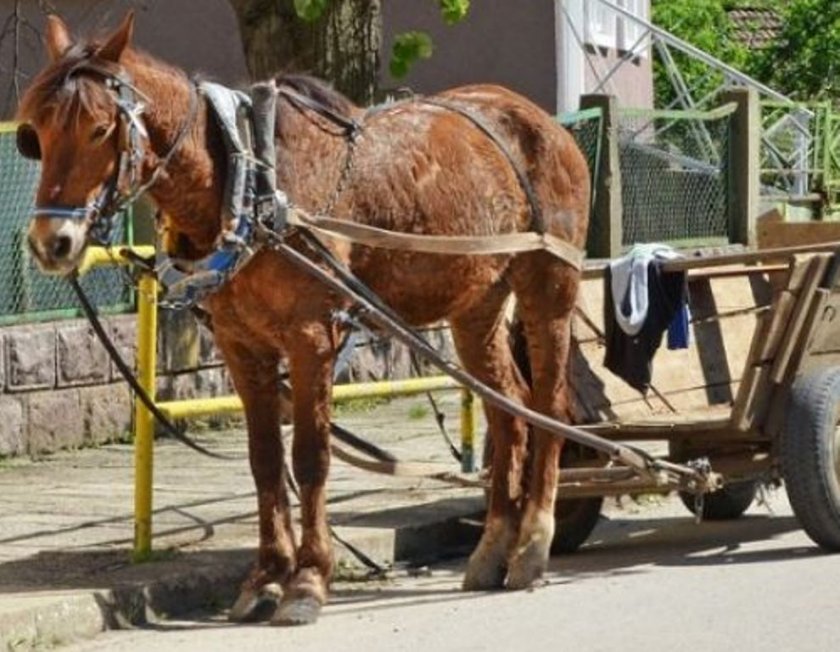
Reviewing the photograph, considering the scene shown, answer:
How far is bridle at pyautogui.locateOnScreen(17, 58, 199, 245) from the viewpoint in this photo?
8.48 m

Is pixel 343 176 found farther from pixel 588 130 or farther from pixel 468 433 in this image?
pixel 588 130

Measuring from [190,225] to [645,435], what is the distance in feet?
9.20

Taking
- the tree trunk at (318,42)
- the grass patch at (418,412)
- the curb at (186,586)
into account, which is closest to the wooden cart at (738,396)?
the curb at (186,586)

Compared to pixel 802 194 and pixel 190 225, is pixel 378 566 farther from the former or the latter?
pixel 802 194

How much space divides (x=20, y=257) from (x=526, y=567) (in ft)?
16.4

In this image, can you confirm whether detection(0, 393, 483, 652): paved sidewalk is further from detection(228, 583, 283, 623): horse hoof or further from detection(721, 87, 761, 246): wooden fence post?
detection(721, 87, 761, 246): wooden fence post

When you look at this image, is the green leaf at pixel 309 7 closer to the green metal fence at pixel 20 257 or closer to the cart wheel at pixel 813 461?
the green metal fence at pixel 20 257

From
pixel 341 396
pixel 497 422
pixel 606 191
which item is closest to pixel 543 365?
pixel 497 422

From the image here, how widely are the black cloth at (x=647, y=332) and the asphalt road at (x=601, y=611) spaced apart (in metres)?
0.86

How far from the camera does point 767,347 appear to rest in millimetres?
10672

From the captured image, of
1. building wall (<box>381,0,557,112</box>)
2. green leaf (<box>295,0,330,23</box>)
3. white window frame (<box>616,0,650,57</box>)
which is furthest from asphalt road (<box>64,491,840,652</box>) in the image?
white window frame (<box>616,0,650,57</box>)

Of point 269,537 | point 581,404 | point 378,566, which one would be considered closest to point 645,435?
point 581,404

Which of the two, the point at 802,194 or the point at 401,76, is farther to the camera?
the point at 802,194

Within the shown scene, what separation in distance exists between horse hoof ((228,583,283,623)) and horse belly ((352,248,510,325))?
4.19 ft
